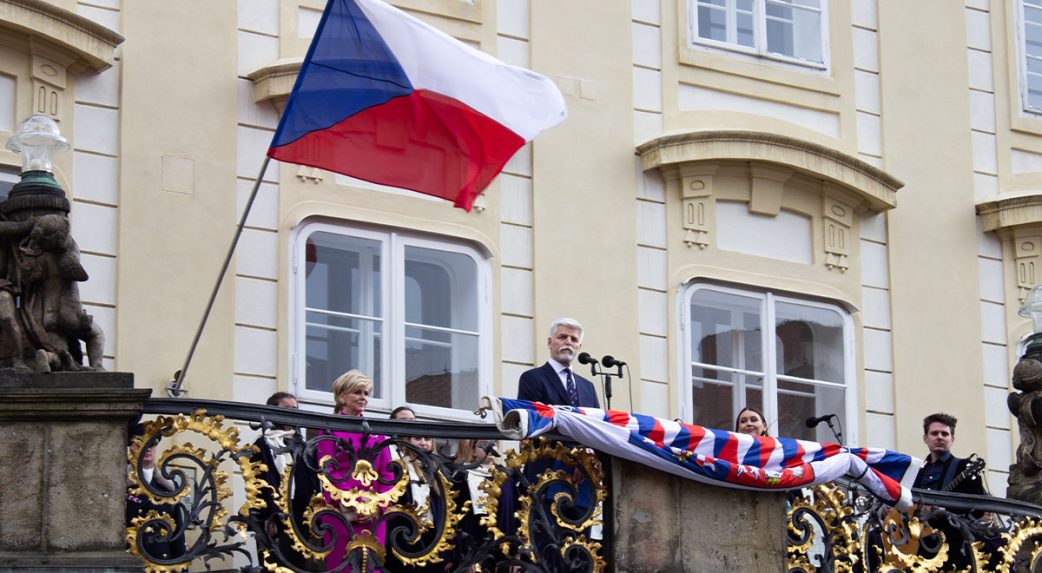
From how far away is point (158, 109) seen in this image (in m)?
17.1

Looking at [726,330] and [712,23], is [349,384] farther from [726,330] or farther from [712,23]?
[712,23]

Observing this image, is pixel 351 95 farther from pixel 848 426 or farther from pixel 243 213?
pixel 848 426

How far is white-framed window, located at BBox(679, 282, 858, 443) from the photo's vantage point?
1886 cm

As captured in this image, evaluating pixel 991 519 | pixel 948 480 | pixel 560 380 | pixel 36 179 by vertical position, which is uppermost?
pixel 36 179


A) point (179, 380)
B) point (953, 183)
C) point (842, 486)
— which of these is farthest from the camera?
point (953, 183)

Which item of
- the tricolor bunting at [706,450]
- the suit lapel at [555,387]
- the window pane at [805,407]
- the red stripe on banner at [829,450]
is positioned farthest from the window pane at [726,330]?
the red stripe on banner at [829,450]

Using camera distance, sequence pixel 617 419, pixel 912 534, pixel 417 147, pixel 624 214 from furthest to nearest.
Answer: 1. pixel 624 214
2. pixel 417 147
3. pixel 912 534
4. pixel 617 419

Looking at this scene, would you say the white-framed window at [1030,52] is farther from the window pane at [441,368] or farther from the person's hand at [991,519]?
the person's hand at [991,519]

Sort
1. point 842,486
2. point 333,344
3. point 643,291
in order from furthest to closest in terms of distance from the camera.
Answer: point 643,291 → point 333,344 → point 842,486

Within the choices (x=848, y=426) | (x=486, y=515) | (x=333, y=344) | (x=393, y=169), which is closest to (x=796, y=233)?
(x=848, y=426)

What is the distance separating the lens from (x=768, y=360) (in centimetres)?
1911

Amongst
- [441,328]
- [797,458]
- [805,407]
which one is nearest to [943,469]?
[797,458]

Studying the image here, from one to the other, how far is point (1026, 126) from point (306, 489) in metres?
9.27

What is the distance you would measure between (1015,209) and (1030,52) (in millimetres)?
1563
